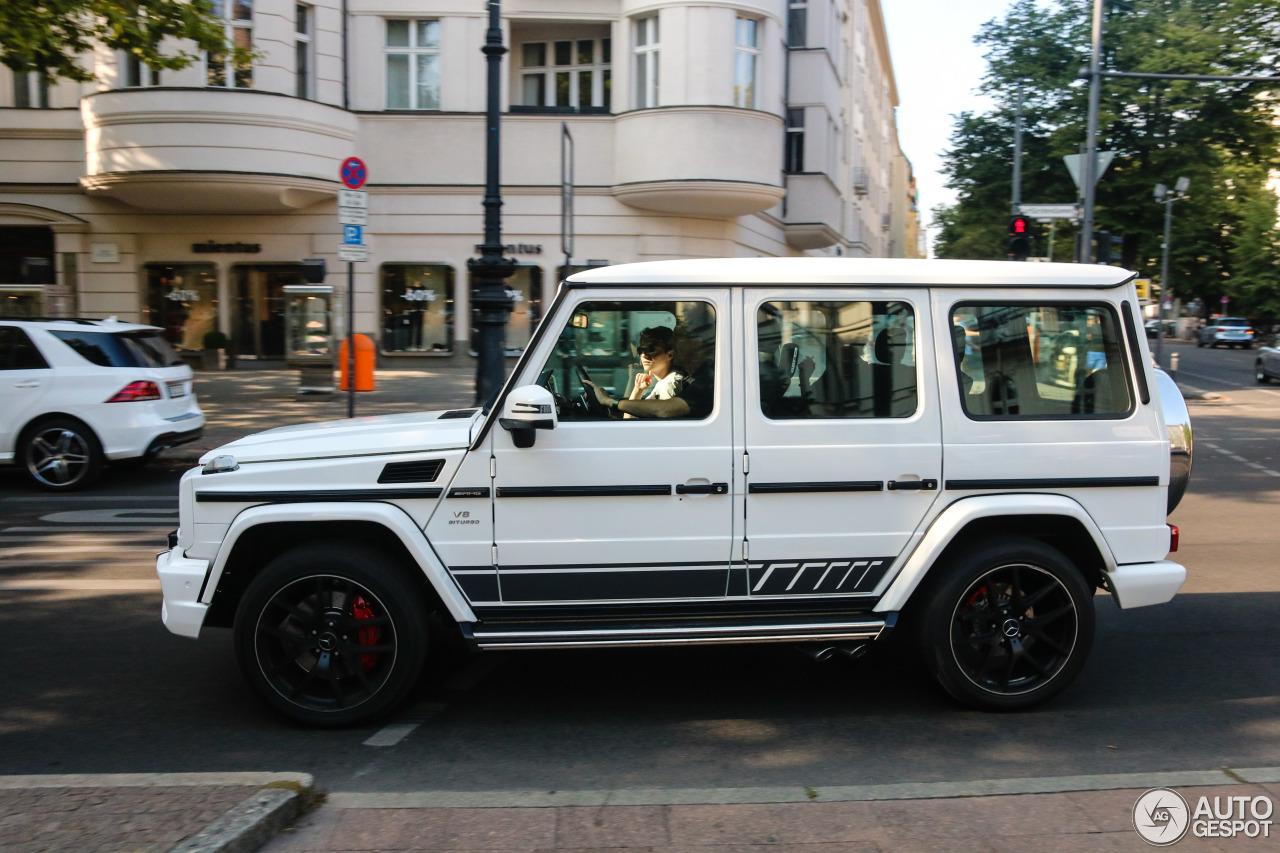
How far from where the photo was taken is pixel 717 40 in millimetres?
21844

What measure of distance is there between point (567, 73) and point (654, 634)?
21.6 meters

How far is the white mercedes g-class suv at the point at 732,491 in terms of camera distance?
4363mm

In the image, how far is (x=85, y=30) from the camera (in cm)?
1361

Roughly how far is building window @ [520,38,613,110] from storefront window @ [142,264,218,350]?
26.6 ft

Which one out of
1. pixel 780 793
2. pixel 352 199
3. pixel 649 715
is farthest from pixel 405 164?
pixel 780 793

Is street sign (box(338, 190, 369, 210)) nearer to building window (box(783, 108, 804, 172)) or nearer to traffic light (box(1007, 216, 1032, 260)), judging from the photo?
traffic light (box(1007, 216, 1032, 260))

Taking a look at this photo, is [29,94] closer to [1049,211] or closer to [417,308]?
[417,308]

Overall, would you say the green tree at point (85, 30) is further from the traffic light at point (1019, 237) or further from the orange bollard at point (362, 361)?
the traffic light at point (1019, 237)

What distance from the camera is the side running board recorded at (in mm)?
4375

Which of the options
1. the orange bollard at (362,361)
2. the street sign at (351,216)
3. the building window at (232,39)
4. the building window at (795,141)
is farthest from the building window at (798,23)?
the street sign at (351,216)

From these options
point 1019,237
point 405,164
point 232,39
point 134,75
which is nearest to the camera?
point 1019,237

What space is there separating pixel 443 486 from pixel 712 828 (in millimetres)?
1686

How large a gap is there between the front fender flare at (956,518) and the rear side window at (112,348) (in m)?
8.91

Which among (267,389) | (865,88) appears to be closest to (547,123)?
(267,389)
